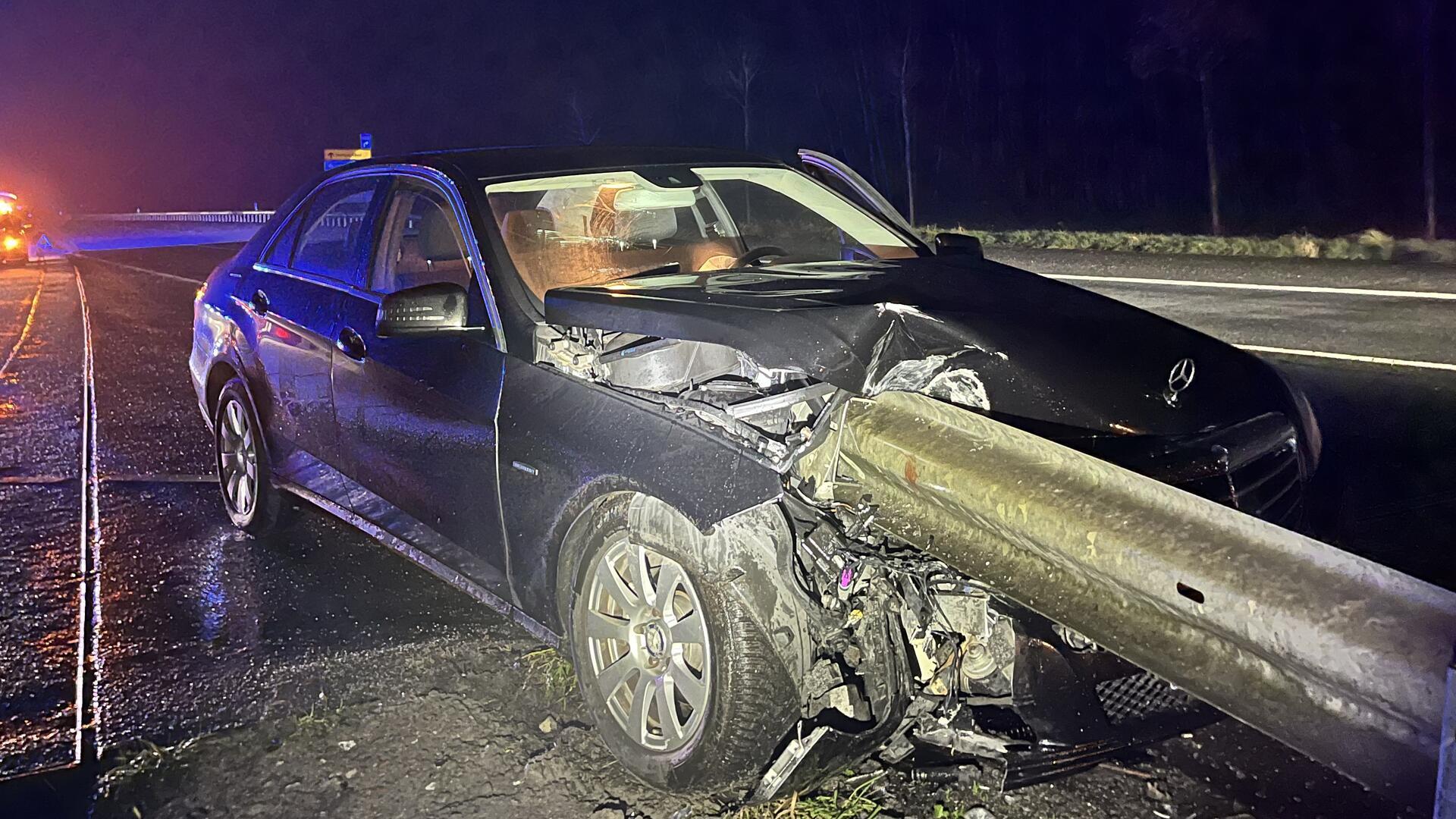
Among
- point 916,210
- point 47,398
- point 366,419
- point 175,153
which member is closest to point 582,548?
point 366,419

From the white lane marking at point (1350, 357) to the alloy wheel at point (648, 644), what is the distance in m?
6.17

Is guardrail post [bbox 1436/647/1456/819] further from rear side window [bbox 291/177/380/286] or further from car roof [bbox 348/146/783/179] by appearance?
rear side window [bbox 291/177/380/286]

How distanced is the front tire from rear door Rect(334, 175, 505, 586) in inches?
22.7

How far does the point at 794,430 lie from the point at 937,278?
116cm

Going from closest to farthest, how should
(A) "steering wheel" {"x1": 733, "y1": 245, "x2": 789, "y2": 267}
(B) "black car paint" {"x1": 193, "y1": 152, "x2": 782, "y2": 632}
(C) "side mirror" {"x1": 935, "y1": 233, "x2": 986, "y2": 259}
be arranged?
(B) "black car paint" {"x1": 193, "y1": 152, "x2": 782, "y2": 632} < (A) "steering wheel" {"x1": 733, "y1": 245, "x2": 789, "y2": 267} < (C) "side mirror" {"x1": 935, "y1": 233, "x2": 986, "y2": 259}

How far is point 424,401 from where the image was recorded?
3869mm

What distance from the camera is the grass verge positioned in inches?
621

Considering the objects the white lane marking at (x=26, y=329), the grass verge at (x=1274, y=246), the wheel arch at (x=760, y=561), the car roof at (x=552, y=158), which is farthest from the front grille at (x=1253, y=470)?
the white lane marking at (x=26, y=329)

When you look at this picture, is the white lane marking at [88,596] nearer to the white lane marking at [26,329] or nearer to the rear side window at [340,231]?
the rear side window at [340,231]

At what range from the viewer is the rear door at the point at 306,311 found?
4.52 m

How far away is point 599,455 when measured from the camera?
3117 mm

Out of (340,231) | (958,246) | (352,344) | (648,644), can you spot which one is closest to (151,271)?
(340,231)

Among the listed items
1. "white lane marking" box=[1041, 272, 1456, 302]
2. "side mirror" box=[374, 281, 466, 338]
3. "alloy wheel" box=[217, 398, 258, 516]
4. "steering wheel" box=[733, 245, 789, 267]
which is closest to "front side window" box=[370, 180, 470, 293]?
"side mirror" box=[374, 281, 466, 338]

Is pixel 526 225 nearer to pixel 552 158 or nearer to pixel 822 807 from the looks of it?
pixel 552 158
